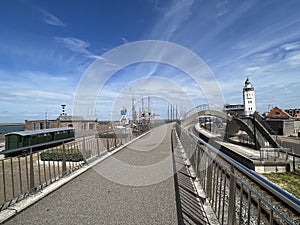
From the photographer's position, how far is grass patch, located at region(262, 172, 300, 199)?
593 inches

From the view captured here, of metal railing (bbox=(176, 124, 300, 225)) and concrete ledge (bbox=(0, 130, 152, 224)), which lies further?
concrete ledge (bbox=(0, 130, 152, 224))

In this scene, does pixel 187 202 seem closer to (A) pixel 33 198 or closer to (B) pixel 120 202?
(B) pixel 120 202

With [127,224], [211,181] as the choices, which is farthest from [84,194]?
[211,181]

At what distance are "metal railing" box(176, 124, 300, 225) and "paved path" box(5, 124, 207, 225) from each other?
39cm

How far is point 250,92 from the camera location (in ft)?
225

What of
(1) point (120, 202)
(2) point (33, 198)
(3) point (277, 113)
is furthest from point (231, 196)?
(3) point (277, 113)

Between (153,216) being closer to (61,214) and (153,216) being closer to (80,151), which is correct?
(61,214)

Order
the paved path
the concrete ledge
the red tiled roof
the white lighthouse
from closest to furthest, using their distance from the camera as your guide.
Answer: the paved path < the concrete ledge < the red tiled roof < the white lighthouse

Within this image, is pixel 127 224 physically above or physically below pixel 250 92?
below

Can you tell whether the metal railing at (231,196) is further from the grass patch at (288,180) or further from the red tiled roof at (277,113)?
the red tiled roof at (277,113)

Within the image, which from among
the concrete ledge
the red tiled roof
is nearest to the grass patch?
the concrete ledge

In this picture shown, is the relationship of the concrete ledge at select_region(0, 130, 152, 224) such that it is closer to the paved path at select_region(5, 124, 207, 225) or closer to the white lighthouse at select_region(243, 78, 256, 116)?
the paved path at select_region(5, 124, 207, 225)

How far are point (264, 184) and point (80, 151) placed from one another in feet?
23.8

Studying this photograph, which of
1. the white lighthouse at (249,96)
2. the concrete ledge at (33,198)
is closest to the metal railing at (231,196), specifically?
the concrete ledge at (33,198)
